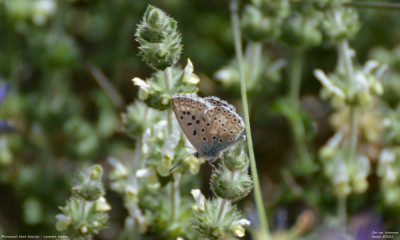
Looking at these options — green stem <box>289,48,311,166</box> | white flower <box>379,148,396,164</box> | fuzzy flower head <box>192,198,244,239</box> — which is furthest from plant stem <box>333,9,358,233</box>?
fuzzy flower head <box>192,198,244,239</box>

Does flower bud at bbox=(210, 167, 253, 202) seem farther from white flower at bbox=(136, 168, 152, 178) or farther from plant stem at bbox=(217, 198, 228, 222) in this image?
white flower at bbox=(136, 168, 152, 178)

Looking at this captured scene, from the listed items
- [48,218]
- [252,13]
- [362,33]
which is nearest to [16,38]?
[48,218]

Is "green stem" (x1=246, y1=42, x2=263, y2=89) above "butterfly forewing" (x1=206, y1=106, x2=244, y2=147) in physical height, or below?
above

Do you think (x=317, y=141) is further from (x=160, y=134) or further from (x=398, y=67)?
(x=160, y=134)

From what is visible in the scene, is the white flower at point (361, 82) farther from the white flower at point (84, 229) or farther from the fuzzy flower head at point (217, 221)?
the white flower at point (84, 229)

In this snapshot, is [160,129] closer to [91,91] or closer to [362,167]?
[362,167]

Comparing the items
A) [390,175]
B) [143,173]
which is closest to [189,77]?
[143,173]

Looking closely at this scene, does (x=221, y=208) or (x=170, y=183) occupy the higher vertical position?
(x=170, y=183)
